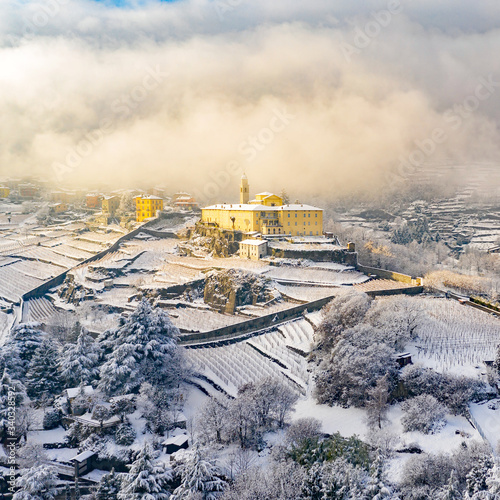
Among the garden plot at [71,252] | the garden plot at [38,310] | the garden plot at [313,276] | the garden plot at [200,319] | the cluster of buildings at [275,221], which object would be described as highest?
the cluster of buildings at [275,221]

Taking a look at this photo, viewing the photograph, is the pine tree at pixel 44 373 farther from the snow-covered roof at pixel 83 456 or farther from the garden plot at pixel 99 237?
the garden plot at pixel 99 237

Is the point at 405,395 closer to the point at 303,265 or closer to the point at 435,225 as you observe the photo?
the point at 303,265

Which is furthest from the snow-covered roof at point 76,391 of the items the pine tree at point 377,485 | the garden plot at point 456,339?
the garden plot at point 456,339

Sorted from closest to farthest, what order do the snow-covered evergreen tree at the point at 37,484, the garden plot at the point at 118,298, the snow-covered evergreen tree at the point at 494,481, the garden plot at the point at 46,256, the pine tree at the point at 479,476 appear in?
the snow-covered evergreen tree at the point at 494,481 → the pine tree at the point at 479,476 → the snow-covered evergreen tree at the point at 37,484 → the garden plot at the point at 118,298 → the garden plot at the point at 46,256

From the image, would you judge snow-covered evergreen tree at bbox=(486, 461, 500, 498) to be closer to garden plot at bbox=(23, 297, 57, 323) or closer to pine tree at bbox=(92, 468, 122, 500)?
pine tree at bbox=(92, 468, 122, 500)

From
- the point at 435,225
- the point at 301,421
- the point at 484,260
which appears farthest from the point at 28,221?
the point at 435,225

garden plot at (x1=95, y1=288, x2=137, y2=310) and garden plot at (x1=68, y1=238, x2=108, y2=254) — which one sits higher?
garden plot at (x1=68, y1=238, x2=108, y2=254)

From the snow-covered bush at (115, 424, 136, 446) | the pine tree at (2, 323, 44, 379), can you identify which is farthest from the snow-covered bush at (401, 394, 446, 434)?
the pine tree at (2, 323, 44, 379)
